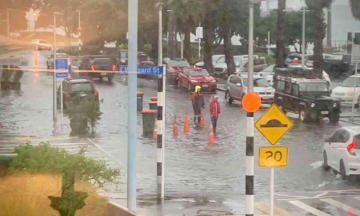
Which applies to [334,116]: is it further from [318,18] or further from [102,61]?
[102,61]

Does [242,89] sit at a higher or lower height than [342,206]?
higher

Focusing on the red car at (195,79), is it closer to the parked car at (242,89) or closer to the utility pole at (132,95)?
the parked car at (242,89)

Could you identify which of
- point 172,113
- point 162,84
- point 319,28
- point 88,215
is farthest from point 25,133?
point 319,28

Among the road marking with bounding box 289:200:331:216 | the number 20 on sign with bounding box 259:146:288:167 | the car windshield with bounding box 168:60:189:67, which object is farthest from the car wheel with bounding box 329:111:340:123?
the number 20 on sign with bounding box 259:146:288:167

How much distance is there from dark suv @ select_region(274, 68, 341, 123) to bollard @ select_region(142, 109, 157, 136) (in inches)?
288

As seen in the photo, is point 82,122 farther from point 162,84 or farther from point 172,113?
point 162,84

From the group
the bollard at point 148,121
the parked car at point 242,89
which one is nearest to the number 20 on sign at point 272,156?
the bollard at point 148,121

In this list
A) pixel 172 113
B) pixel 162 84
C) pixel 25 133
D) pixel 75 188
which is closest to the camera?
pixel 75 188

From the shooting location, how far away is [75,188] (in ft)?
34.9

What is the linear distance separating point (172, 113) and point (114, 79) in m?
6.89

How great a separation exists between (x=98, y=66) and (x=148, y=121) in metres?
12.3

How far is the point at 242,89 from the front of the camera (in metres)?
33.8

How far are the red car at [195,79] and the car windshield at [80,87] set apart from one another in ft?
25.9

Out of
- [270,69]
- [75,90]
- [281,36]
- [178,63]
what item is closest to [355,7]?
[281,36]
